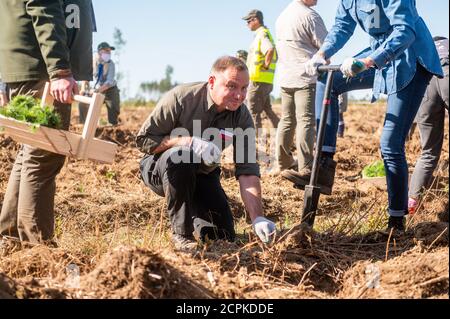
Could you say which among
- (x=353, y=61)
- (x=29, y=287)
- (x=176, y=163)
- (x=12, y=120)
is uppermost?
(x=353, y=61)

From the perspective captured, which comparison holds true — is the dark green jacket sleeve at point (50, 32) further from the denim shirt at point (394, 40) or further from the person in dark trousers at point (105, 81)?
the person in dark trousers at point (105, 81)

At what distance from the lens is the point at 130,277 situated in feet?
8.71

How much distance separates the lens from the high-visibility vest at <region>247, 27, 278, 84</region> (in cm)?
785

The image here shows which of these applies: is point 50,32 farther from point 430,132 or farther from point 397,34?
point 430,132

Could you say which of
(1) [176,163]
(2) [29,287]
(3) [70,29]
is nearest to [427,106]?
(1) [176,163]

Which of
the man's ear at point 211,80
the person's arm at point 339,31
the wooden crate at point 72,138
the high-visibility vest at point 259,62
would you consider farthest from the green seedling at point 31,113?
the high-visibility vest at point 259,62

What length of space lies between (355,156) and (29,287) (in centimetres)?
663

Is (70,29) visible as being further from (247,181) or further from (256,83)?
(256,83)

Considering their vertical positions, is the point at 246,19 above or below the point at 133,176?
above

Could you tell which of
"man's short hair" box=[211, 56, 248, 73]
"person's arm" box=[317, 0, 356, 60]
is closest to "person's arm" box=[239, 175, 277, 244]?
"man's short hair" box=[211, 56, 248, 73]

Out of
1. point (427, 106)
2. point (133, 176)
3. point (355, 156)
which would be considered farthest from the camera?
point (355, 156)

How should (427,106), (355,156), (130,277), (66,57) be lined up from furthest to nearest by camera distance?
(355,156) < (427,106) < (66,57) < (130,277)

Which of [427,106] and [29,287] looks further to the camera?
[427,106]

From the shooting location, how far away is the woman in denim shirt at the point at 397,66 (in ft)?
12.1
